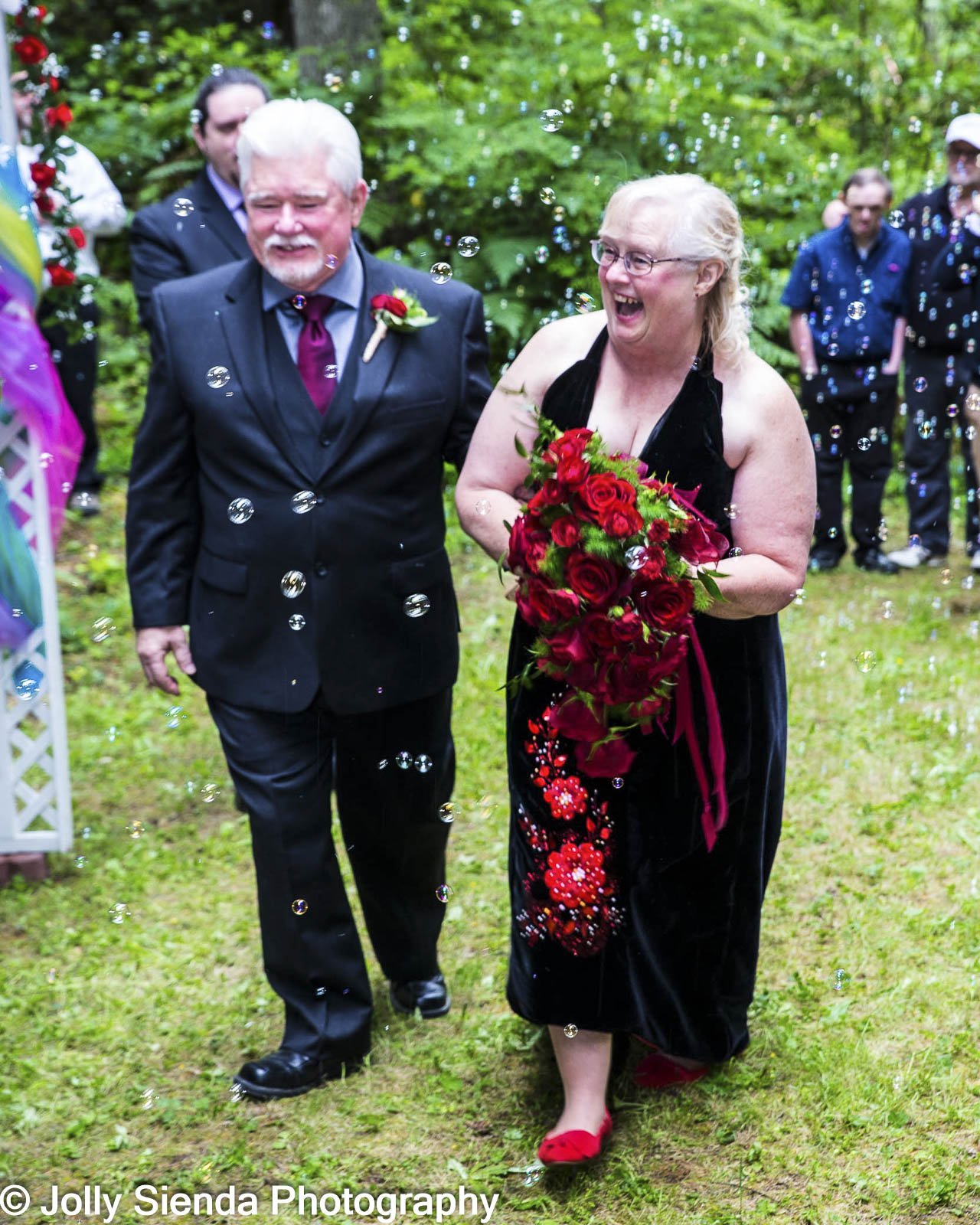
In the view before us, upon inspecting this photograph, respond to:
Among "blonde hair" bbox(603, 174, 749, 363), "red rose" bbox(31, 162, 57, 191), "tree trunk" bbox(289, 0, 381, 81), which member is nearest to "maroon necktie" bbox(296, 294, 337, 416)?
"blonde hair" bbox(603, 174, 749, 363)

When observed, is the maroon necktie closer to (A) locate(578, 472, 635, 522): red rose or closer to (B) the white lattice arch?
(A) locate(578, 472, 635, 522): red rose

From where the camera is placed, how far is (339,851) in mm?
5508

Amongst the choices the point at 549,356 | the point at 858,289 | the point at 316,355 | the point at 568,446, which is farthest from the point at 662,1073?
the point at 858,289

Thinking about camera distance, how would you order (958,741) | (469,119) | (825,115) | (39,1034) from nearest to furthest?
1. (39,1034)
2. (958,741)
3. (469,119)
4. (825,115)

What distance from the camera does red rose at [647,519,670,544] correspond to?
289 centimetres

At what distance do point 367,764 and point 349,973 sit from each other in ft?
1.87

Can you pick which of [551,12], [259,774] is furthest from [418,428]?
[551,12]

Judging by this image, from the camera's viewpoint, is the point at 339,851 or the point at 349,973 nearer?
the point at 349,973

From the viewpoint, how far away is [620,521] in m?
2.87

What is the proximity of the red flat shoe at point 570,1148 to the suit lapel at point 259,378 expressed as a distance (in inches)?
66.8

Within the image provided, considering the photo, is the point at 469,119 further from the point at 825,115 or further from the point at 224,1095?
the point at 224,1095

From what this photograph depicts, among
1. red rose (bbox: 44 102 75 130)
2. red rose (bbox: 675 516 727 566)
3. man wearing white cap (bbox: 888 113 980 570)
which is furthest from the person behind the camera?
man wearing white cap (bbox: 888 113 980 570)

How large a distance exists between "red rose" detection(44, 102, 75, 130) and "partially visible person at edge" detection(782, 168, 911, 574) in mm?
4354

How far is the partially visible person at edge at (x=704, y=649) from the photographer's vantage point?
3.17 m
